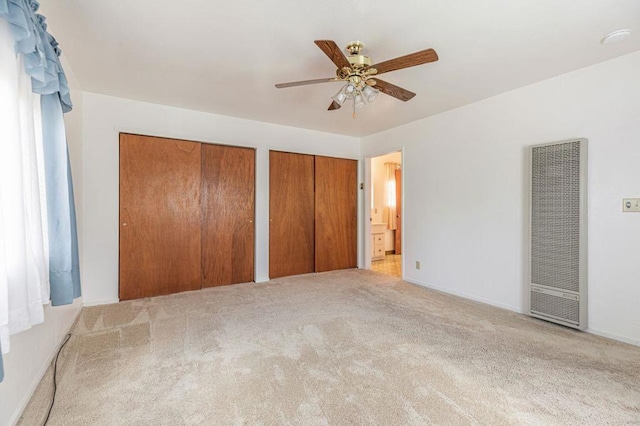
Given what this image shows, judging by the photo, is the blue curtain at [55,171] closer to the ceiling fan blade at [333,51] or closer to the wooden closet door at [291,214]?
the ceiling fan blade at [333,51]

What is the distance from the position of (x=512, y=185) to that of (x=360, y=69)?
2182 mm

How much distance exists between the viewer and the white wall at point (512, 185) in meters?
2.37

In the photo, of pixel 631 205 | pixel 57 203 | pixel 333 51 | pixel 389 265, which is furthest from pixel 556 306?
pixel 57 203

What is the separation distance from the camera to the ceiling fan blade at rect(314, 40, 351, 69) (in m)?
1.74

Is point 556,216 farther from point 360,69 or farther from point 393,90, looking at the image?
point 360,69

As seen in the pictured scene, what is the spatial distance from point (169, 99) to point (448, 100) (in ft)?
10.8

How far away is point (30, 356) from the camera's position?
1.72 metres

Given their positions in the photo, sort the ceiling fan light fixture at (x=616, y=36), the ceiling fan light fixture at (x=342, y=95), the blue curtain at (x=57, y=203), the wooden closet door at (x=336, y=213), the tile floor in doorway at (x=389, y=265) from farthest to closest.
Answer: the tile floor in doorway at (x=389, y=265), the wooden closet door at (x=336, y=213), the ceiling fan light fixture at (x=342, y=95), the ceiling fan light fixture at (x=616, y=36), the blue curtain at (x=57, y=203)

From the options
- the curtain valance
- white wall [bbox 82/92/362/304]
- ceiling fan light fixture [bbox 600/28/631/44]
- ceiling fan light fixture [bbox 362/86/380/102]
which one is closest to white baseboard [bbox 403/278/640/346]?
ceiling fan light fixture [bbox 600/28/631/44]

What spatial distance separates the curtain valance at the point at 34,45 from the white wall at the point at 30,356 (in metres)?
1.18

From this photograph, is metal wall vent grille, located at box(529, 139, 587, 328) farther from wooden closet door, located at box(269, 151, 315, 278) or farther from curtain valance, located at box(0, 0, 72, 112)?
curtain valance, located at box(0, 0, 72, 112)

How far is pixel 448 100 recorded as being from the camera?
3.35 metres

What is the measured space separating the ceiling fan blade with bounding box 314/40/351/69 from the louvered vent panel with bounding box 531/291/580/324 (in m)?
2.77

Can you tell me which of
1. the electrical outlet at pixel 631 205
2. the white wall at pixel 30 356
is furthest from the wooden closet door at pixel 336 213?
the electrical outlet at pixel 631 205
